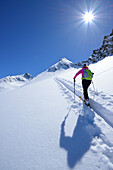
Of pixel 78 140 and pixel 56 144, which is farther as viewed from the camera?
pixel 78 140

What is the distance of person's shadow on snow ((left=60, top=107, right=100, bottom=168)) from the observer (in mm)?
1606

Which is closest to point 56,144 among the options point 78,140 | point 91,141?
point 78,140

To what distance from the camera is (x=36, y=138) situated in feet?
6.70

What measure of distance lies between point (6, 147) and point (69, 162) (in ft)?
4.48

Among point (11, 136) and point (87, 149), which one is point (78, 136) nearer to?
point (87, 149)

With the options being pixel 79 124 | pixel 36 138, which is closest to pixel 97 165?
pixel 79 124

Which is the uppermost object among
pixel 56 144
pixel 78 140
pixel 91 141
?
pixel 56 144

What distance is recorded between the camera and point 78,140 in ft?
6.53

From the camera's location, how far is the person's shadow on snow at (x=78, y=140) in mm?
1606

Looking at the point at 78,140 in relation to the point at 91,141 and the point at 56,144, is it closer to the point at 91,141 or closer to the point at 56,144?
the point at 91,141

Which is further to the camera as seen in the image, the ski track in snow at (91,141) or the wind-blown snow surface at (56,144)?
the ski track in snow at (91,141)

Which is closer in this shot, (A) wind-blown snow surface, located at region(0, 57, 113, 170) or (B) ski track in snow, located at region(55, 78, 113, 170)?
(A) wind-blown snow surface, located at region(0, 57, 113, 170)

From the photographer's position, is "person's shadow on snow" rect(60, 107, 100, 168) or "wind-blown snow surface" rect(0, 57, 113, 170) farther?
"person's shadow on snow" rect(60, 107, 100, 168)

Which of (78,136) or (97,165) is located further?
(78,136)
